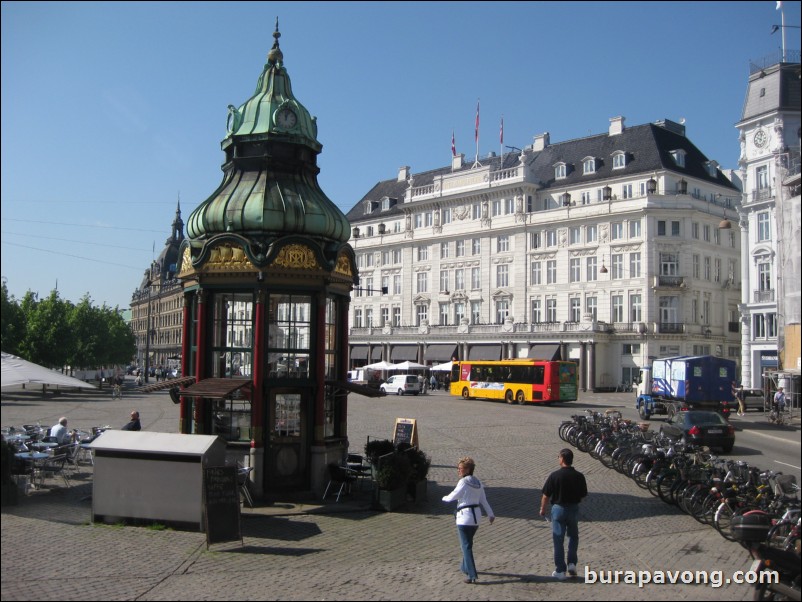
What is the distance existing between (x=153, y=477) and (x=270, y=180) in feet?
20.9

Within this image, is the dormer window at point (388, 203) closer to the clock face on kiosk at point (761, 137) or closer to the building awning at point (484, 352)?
the building awning at point (484, 352)

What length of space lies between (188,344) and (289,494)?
12.8 ft

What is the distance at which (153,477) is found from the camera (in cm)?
1255

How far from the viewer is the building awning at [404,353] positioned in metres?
79.8

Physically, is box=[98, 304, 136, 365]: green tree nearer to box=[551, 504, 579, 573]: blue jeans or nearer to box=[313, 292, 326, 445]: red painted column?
box=[313, 292, 326, 445]: red painted column

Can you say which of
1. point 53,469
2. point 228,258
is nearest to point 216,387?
point 228,258

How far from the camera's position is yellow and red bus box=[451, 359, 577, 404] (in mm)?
48094

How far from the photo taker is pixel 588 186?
225 ft

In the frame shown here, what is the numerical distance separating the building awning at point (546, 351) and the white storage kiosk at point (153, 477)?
185ft

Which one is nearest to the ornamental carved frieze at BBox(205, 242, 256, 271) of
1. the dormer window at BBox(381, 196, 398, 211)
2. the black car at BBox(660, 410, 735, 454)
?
the black car at BBox(660, 410, 735, 454)

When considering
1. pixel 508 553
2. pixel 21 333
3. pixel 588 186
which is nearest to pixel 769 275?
pixel 588 186

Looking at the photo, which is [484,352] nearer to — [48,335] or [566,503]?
[48,335]

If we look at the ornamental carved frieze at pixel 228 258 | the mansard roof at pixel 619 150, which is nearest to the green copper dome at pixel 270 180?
the ornamental carved frieze at pixel 228 258

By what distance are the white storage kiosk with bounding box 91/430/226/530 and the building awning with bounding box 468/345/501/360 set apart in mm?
59826
